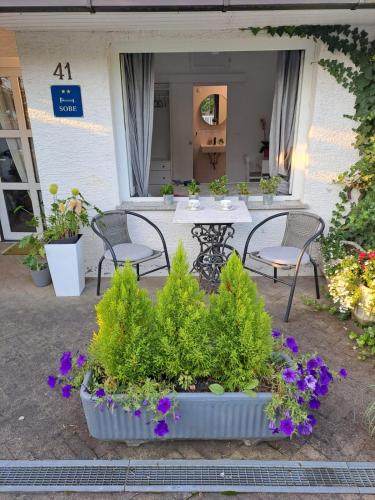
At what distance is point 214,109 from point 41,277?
5.90 metres

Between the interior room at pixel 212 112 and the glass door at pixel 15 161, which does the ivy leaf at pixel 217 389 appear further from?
the interior room at pixel 212 112

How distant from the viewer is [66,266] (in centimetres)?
372

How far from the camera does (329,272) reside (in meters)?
3.47

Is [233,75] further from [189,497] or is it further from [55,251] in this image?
[189,497]

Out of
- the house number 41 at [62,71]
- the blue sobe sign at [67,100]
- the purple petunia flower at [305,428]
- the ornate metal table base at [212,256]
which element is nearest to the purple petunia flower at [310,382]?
the purple petunia flower at [305,428]

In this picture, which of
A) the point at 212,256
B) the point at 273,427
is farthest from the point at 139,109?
the point at 273,427

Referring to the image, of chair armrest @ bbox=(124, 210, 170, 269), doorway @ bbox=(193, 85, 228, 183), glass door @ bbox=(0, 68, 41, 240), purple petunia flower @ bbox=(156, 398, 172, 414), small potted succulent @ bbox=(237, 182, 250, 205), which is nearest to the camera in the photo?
purple petunia flower @ bbox=(156, 398, 172, 414)

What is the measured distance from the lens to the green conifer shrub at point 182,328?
1.89 meters

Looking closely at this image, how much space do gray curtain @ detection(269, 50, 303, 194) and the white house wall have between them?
0.26 m

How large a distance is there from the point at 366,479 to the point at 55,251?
3.01m

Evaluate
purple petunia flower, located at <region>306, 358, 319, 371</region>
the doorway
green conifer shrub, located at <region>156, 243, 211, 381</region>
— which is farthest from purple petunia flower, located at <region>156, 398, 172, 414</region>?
the doorway

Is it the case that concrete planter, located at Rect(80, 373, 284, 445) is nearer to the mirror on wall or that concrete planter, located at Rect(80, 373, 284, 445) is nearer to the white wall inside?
the white wall inside

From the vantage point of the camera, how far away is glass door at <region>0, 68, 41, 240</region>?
4.58 metres

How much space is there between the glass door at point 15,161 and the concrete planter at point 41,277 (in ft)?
2.95
